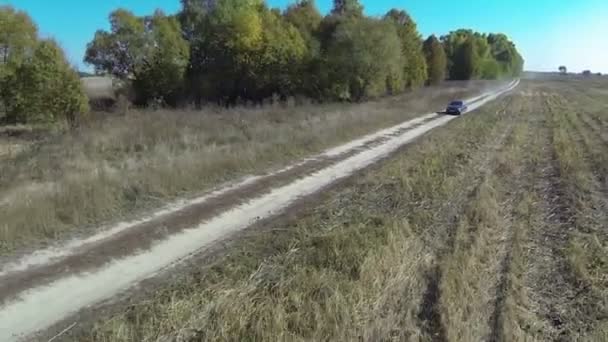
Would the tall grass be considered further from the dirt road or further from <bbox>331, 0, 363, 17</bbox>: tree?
<bbox>331, 0, 363, 17</bbox>: tree

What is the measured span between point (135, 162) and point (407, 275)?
1012cm

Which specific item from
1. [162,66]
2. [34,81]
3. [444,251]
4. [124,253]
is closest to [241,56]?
[162,66]

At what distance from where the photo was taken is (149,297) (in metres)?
6.00

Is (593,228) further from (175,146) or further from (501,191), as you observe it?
(175,146)

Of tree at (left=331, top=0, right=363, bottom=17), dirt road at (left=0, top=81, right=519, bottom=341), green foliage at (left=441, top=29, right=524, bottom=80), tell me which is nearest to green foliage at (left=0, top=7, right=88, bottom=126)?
dirt road at (left=0, top=81, right=519, bottom=341)

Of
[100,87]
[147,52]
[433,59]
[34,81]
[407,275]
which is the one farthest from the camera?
[433,59]

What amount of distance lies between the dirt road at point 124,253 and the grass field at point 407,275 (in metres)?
0.65

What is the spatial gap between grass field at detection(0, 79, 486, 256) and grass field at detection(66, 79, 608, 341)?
3.29 metres

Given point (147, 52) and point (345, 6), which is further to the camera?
point (345, 6)

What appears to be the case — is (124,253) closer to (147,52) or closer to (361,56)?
(361,56)

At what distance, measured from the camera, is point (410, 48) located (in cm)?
6481

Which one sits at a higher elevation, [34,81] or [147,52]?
[147,52]

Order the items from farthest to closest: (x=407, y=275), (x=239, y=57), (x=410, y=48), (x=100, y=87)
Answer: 1. (x=410, y=48)
2. (x=100, y=87)
3. (x=239, y=57)
4. (x=407, y=275)

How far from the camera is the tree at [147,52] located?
48.3 metres
